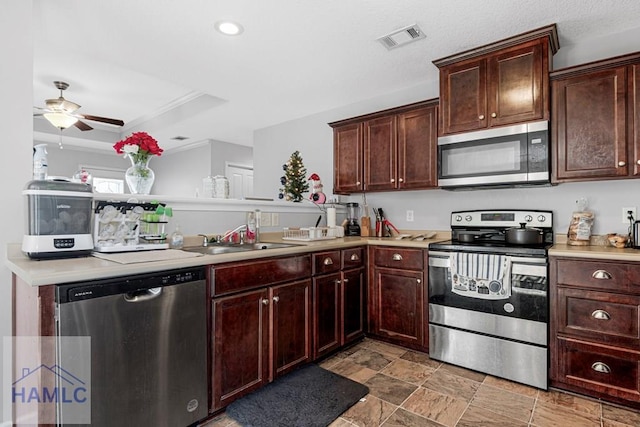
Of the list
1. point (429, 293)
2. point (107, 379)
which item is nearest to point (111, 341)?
point (107, 379)

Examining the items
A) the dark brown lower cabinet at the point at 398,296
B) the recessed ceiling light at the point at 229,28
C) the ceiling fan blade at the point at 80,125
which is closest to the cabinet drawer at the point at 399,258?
the dark brown lower cabinet at the point at 398,296

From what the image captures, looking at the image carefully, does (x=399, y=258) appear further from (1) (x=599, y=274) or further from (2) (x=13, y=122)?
(2) (x=13, y=122)

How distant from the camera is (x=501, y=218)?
9.04ft

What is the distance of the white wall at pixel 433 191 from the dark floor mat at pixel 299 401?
5.68 feet

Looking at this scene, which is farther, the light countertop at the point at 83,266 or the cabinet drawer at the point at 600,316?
the cabinet drawer at the point at 600,316

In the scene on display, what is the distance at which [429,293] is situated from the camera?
2.55m

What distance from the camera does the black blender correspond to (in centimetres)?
344

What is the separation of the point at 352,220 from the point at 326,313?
1267 mm

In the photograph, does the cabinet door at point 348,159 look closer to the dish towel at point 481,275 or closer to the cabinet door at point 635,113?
the dish towel at point 481,275

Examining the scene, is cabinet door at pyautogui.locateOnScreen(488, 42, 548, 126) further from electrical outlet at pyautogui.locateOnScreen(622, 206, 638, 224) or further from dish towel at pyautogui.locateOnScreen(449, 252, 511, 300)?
dish towel at pyautogui.locateOnScreen(449, 252, 511, 300)

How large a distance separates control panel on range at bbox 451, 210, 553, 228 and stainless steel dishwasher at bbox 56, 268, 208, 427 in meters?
2.28

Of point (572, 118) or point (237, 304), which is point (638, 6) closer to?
point (572, 118)

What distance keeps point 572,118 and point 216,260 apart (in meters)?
2.45

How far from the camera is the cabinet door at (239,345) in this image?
176cm
